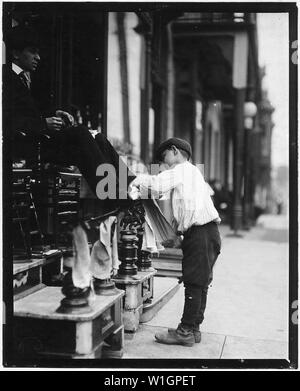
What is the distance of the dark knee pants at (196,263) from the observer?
10.7 feet

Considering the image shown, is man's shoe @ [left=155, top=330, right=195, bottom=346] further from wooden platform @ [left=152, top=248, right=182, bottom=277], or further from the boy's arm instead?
wooden platform @ [left=152, top=248, right=182, bottom=277]

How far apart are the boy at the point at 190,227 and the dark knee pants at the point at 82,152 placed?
0.30 meters

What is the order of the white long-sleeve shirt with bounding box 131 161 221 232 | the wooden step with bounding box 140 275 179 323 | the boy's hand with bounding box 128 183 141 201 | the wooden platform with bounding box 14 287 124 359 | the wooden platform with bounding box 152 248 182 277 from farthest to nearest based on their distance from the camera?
the wooden platform with bounding box 152 248 182 277
the wooden step with bounding box 140 275 179 323
the white long-sleeve shirt with bounding box 131 161 221 232
the boy's hand with bounding box 128 183 141 201
the wooden platform with bounding box 14 287 124 359

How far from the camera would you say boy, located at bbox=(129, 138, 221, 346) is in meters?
3.24

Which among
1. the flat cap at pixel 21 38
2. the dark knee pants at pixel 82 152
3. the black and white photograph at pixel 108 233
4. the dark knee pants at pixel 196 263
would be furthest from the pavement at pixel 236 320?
the flat cap at pixel 21 38

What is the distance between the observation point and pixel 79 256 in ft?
8.44

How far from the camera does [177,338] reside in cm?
335

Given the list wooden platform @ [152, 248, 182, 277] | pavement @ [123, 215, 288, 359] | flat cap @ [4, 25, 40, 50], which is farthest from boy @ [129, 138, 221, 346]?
wooden platform @ [152, 248, 182, 277]

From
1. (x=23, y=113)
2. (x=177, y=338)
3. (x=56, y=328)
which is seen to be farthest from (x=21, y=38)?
(x=177, y=338)

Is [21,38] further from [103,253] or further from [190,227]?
[190,227]

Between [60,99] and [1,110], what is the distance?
2099 millimetres

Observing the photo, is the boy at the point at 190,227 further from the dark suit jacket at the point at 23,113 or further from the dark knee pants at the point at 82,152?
the dark suit jacket at the point at 23,113

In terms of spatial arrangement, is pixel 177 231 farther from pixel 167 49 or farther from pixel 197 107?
pixel 197 107

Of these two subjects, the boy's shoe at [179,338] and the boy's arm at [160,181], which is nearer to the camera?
the boy's arm at [160,181]
